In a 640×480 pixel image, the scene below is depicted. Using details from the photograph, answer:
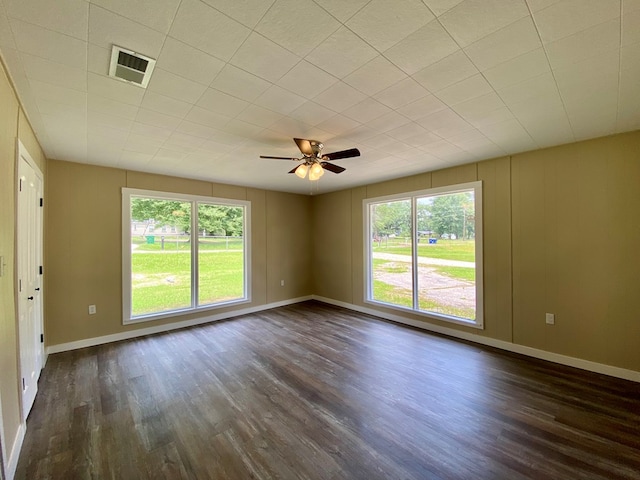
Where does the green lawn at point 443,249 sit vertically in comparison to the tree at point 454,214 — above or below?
below

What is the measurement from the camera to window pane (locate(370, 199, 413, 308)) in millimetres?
4855

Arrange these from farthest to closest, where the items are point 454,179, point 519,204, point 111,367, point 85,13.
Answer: point 454,179 → point 519,204 → point 111,367 → point 85,13

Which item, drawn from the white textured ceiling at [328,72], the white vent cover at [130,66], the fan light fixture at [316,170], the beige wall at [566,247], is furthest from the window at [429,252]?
the white vent cover at [130,66]

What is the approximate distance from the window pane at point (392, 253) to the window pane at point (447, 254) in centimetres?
24

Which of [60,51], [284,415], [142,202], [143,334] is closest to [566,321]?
[284,415]

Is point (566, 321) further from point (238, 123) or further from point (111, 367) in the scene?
point (111, 367)

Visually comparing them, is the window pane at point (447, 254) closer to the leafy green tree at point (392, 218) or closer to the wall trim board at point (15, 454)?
the leafy green tree at point (392, 218)

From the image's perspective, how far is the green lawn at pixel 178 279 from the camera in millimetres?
4359

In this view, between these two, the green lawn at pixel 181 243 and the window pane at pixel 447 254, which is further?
the green lawn at pixel 181 243

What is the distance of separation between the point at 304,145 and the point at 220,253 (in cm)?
341

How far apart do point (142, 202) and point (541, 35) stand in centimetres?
511

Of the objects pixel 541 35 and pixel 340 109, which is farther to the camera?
pixel 340 109

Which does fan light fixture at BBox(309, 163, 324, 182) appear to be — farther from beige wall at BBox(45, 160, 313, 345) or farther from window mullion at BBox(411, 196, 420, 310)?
beige wall at BBox(45, 160, 313, 345)

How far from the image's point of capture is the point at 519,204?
3.53 meters
